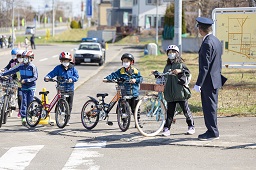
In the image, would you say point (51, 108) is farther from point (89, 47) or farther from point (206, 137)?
point (89, 47)

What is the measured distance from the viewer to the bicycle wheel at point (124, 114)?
36.9ft

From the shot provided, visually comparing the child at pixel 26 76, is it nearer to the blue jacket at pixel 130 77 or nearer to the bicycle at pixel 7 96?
the bicycle at pixel 7 96

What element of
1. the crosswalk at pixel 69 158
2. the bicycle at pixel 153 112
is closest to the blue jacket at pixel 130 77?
the bicycle at pixel 153 112

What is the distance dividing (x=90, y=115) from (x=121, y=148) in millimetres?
2008

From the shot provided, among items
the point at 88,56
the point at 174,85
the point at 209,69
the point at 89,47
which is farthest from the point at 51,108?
the point at 89,47

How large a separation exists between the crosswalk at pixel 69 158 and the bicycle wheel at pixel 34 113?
6.87ft

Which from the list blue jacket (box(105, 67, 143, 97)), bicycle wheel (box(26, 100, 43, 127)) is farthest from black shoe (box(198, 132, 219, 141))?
bicycle wheel (box(26, 100, 43, 127))

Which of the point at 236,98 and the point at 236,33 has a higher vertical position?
the point at 236,33

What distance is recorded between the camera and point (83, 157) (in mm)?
9211

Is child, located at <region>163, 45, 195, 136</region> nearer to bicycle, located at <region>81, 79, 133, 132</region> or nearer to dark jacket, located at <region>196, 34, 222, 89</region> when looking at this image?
dark jacket, located at <region>196, 34, 222, 89</region>

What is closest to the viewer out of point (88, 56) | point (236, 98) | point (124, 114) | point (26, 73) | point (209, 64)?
point (209, 64)

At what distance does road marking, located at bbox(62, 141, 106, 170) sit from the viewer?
8557mm

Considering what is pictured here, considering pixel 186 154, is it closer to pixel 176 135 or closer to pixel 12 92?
pixel 176 135

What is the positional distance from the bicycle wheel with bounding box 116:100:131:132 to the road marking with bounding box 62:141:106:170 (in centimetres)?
90
